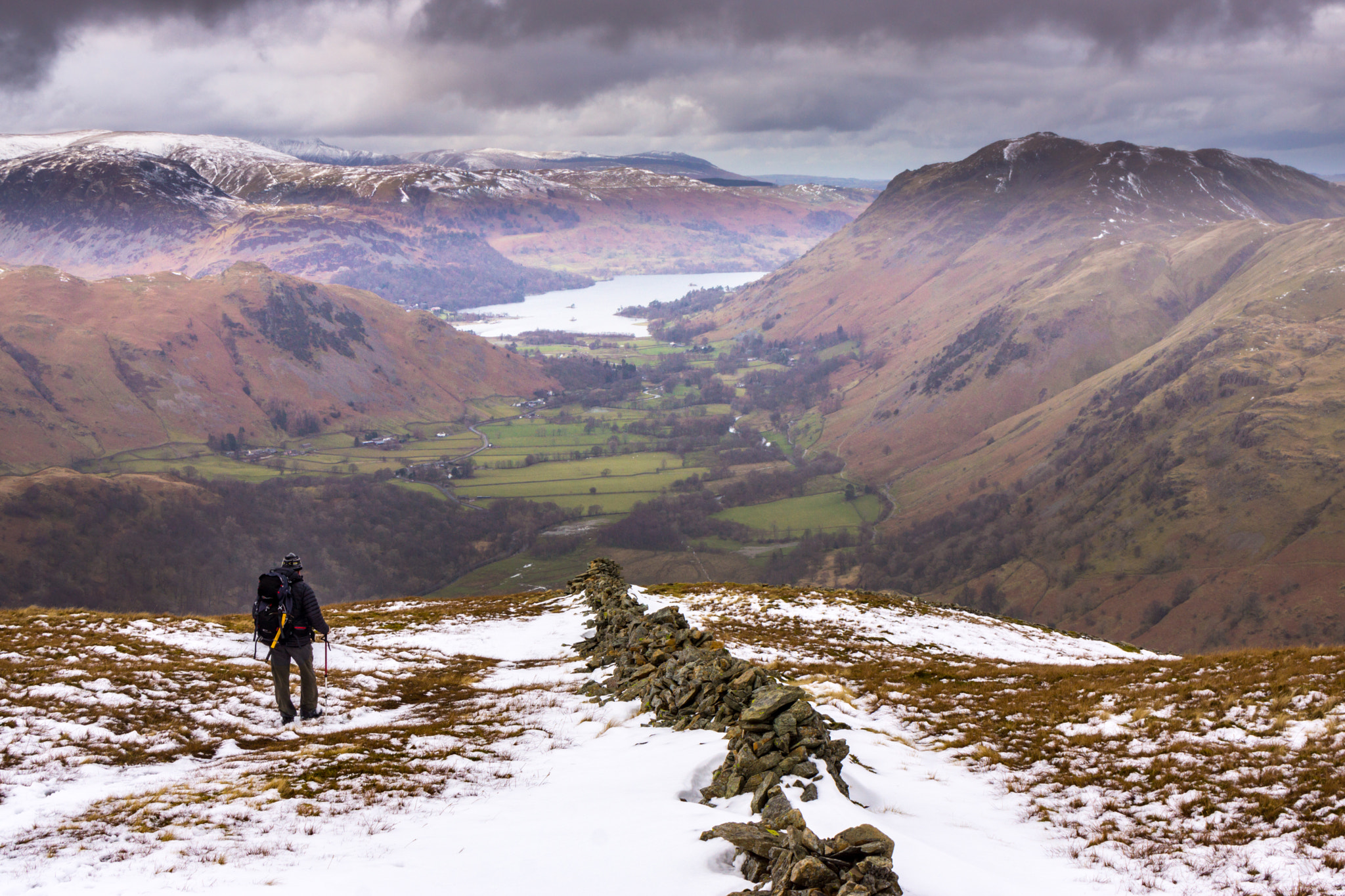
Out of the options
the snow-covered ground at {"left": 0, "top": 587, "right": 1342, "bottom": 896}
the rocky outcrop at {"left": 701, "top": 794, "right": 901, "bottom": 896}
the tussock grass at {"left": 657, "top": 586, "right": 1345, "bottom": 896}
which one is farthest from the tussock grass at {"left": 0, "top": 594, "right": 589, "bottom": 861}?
the tussock grass at {"left": 657, "top": 586, "right": 1345, "bottom": 896}

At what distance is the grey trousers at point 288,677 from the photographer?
18.1m

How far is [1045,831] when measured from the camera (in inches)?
498

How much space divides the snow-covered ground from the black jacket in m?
2.36

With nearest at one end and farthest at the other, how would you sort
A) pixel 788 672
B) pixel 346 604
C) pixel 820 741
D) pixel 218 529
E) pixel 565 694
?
pixel 820 741 → pixel 565 694 → pixel 788 672 → pixel 346 604 → pixel 218 529

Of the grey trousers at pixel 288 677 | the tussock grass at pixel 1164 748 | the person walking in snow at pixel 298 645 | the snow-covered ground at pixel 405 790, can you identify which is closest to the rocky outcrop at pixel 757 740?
the snow-covered ground at pixel 405 790

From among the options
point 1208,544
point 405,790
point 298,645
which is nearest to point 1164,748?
point 405,790

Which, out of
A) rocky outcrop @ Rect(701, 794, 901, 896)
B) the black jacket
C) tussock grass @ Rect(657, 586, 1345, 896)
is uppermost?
the black jacket

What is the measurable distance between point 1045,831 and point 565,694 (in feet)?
48.8

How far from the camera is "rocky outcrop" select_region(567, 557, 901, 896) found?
843cm

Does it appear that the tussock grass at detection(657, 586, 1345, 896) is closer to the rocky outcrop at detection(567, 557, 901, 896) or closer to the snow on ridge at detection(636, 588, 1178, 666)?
the rocky outcrop at detection(567, 557, 901, 896)

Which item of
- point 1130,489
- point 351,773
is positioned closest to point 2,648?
point 351,773

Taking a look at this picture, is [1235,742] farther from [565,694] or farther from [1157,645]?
[1157,645]

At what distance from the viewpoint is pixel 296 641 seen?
1806cm

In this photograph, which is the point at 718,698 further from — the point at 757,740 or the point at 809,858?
the point at 809,858
